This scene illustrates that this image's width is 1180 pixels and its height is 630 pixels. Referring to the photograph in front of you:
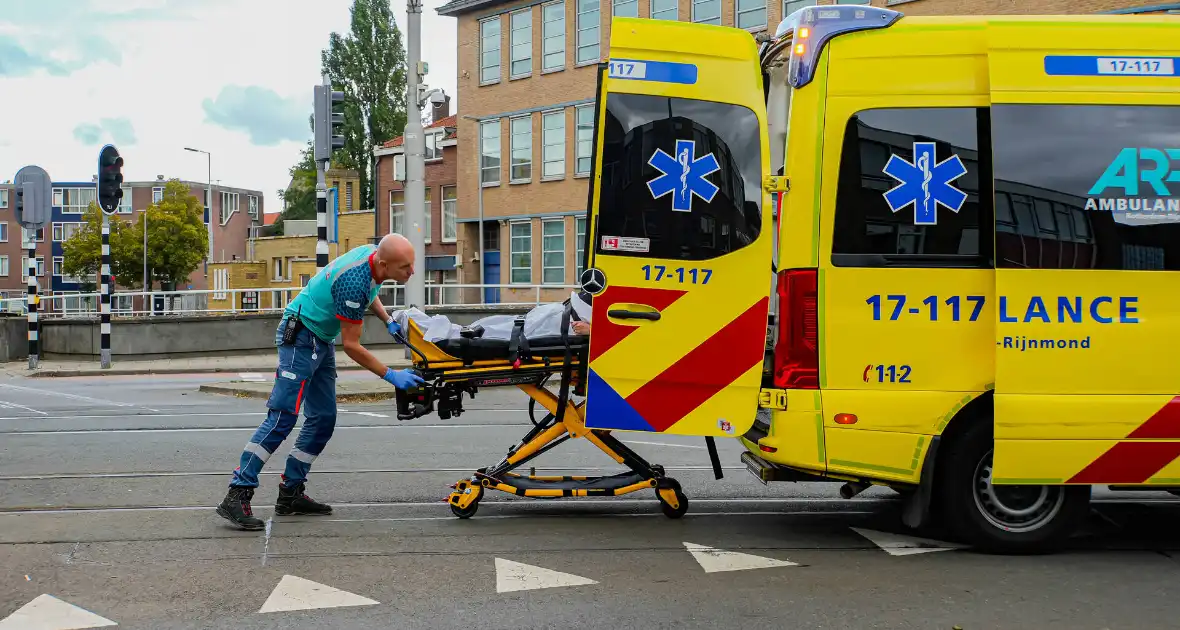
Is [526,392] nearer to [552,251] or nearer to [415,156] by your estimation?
[415,156]

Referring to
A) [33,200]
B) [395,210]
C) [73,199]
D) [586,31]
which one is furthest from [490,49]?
[73,199]

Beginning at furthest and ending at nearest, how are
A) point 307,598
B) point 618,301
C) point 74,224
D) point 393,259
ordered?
point 74,224
point 393,259
point 618,301
point 307,598

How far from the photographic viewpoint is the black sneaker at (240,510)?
6.30 m

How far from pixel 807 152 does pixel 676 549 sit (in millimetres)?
2130

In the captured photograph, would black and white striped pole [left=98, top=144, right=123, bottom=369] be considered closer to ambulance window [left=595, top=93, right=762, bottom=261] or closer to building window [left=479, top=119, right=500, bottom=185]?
building window [left=479, top=119, right=500, bottom=185]

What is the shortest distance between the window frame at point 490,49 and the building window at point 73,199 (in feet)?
247

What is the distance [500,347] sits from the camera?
20.9ft

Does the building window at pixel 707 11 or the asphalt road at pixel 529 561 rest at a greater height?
the building window at pixel 707 11

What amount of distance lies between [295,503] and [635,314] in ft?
8.08

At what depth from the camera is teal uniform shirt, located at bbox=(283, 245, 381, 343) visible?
247 inches

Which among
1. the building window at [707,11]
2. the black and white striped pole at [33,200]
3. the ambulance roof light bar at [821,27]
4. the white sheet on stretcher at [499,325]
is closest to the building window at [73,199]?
the black and white striped pole at [33,200]

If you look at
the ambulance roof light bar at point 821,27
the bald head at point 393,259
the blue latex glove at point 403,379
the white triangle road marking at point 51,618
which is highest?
the ambulance roof light bar at point 821,27

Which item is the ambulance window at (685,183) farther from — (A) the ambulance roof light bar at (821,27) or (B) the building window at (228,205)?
(B) the building window at (228,205)

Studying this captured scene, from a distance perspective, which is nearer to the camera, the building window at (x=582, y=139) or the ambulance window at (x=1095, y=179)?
the ambulance window at (x=1095, y=179)
